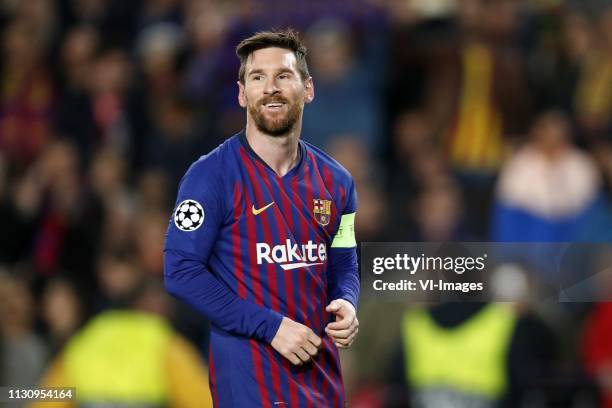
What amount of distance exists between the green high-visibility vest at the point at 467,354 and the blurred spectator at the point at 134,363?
1.28 meters

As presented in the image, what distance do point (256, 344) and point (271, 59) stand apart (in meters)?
0.93

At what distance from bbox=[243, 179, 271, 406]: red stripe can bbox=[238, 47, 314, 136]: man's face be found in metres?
0.26

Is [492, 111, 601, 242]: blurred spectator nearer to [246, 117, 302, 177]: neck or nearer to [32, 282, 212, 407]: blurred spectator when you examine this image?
[32, 282, 212, 407]: blurred spectator

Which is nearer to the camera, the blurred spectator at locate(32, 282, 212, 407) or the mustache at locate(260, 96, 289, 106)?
the mustache at locate(260, 96, 289, 106)

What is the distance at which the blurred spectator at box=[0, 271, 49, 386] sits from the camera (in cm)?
649

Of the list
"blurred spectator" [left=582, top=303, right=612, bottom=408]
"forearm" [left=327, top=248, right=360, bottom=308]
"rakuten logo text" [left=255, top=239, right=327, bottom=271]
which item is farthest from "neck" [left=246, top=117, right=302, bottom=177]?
"blurred spectator" [left=582, top=303, right=612, bottom=408]

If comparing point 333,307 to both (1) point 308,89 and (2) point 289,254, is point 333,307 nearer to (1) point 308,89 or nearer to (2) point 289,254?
(2) point 289,254

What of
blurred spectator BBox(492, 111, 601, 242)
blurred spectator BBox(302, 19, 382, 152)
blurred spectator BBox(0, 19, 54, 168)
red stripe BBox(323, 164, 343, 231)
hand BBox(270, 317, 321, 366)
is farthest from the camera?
blurred spectator BBox(0, 19, 54, 168)

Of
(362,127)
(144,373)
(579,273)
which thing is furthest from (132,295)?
(579,273)

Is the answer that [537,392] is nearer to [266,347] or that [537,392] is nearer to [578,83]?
[578,83]

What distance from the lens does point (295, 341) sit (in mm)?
3406

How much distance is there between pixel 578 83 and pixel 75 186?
3694mm

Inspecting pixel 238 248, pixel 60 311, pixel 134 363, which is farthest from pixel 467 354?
pixel 238 248

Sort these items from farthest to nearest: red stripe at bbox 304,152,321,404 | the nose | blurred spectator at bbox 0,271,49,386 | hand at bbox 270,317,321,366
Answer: blurred spectator at bbox 0,271,49,386 < red stripe at bbox 304,152,321,404 < the nose < hand at bbox 270,317,321,366
